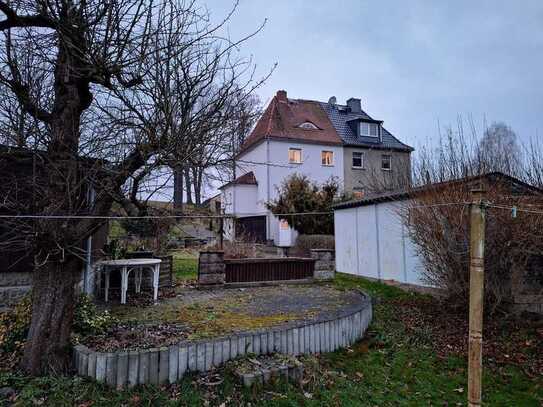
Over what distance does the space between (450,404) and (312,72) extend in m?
10.2

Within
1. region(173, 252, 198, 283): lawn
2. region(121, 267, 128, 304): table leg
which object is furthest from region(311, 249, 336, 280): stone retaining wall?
region(121, 267, 128, 304): table leg

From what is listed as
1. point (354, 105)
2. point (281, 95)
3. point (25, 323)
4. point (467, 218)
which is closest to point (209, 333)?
point (25, 323)

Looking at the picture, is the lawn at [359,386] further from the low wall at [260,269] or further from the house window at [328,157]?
the house window at [328,157]

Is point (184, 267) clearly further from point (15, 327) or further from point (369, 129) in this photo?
point (369, 129)

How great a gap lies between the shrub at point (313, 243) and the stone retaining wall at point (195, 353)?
32.5 ft

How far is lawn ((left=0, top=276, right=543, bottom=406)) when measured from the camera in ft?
10.6

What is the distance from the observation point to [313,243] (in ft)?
49.2

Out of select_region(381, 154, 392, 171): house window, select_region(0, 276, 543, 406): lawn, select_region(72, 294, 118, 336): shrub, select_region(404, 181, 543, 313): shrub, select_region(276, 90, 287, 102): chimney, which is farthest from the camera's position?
select_region(381, 154, 392, 171): house window

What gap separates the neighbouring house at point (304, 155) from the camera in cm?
1970

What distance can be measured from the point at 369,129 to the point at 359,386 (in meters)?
20.6

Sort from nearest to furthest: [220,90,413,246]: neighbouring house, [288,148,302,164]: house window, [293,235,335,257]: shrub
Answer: [293,235,335,257]: shrub, [220,90,413,246]: neighbouring house, [288,148,302,164]: house window

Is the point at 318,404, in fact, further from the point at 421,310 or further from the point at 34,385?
the point at 421,310

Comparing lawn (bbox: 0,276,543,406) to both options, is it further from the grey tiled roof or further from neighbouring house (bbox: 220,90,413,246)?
the grey tiled roof

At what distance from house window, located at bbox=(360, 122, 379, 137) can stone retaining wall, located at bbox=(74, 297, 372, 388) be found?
19.2 m
